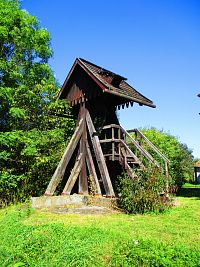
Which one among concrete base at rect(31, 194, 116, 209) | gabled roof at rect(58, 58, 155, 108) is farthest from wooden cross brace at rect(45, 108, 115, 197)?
gabled roof at rect(58, 58, 155, 108)

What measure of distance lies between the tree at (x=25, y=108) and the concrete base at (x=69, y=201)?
1.42 m

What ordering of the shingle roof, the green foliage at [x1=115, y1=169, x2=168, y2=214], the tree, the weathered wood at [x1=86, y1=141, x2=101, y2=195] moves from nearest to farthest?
the green foliage at [x1=115, y1=169, x2=168, y2=214] → the tree → the shingle roof → the weathered wood at [x1=86, y1=141, x2=101, y2=195]

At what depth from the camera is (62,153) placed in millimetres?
12820

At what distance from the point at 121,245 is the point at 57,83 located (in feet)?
35.7

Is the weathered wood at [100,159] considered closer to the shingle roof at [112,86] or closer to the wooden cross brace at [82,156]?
the wooden cross brace at [82,156]

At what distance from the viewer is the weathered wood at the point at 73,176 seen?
38.4ft

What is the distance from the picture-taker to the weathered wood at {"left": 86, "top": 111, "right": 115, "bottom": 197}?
10.6 m

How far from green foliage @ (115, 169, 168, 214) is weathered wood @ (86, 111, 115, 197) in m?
1.44

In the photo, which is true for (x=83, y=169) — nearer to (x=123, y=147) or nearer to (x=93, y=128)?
(x=93, y=128)

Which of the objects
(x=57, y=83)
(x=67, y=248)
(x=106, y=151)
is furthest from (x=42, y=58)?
(x=67, y=248)

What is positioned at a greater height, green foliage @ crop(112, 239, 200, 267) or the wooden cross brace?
the wooden cross brace

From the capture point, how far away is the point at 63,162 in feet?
38.3

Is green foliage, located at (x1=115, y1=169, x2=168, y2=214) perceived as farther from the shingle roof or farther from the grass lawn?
the shingle roof

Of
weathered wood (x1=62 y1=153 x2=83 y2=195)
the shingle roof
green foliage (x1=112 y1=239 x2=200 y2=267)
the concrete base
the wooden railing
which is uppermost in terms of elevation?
the shingle roof
